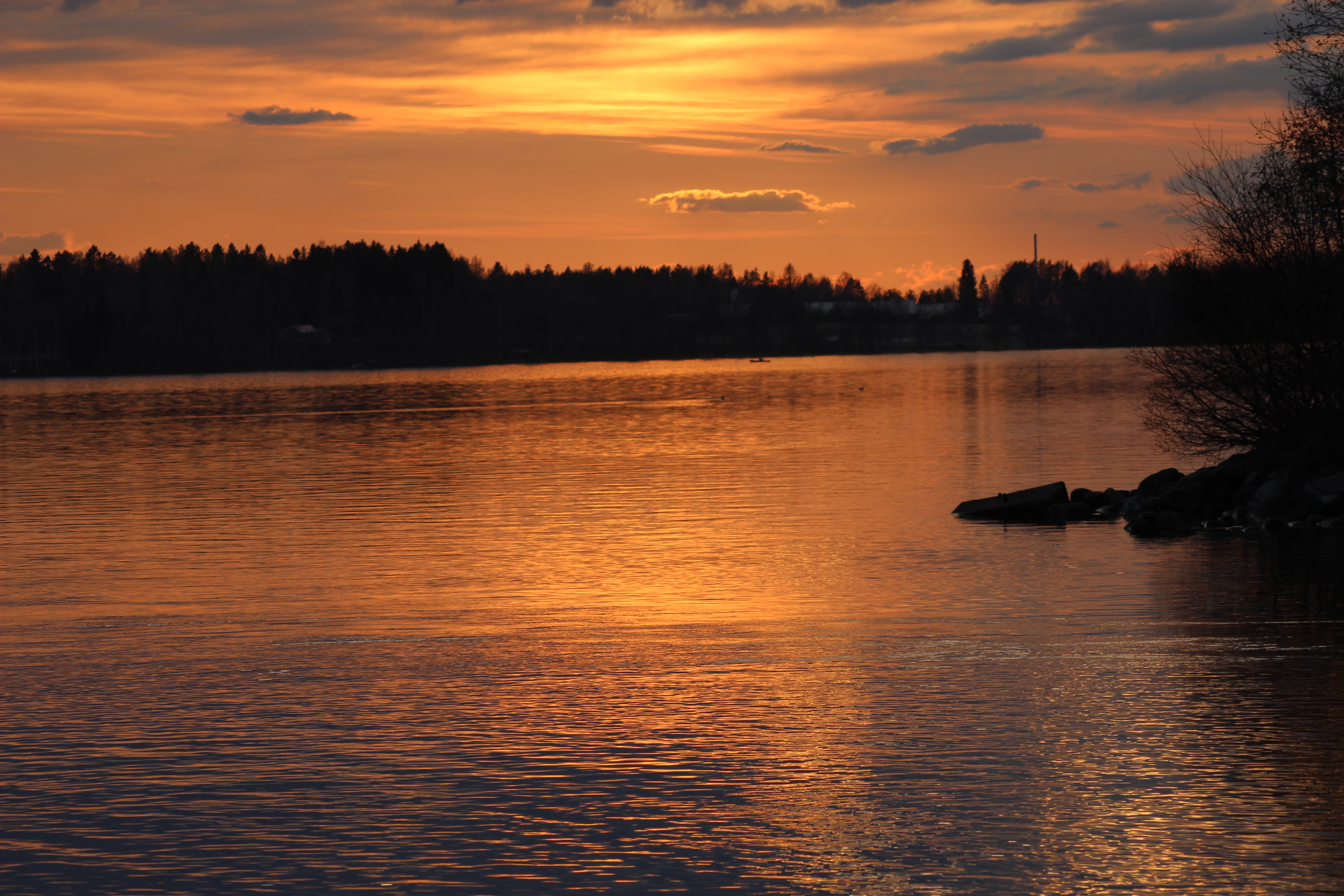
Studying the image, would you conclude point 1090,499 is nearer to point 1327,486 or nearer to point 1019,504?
point 1019,504

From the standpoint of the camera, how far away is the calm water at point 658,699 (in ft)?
33.2

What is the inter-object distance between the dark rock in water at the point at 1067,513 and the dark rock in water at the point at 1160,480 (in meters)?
2.39

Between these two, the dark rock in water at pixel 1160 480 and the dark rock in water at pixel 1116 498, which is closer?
the dark rock in water at pixel 1116 498

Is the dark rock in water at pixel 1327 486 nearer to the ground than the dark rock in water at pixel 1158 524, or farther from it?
farther from it

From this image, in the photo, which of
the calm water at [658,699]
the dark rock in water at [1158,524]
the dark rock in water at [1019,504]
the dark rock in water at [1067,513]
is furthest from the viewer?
the dark rock in water at [1019,504]

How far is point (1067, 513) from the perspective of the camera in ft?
102

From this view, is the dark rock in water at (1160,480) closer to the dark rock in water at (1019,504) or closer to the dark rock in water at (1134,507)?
the dark rock in water at (1134,507)

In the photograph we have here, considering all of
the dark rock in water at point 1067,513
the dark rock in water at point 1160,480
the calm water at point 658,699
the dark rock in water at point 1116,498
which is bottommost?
the calm water at point 658,699

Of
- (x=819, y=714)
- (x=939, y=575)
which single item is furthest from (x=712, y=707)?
(x=939, y=575)

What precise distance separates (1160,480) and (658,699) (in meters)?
22.0

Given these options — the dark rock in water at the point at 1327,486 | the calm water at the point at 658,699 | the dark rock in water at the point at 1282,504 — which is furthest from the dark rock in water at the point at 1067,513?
the dark rock in water at the point at 1327,486

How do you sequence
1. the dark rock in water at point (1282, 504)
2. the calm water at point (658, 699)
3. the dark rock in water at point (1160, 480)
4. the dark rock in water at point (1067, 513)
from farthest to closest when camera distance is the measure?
the dark rock in water at point (1160, 480), the dark rock in water at point (1067, 513), the dark rock in water at point (1282, 504), the calm water at point (658, 699)

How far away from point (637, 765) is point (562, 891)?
9.76ft

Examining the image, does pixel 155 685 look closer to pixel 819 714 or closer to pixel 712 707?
pixel 712 707
